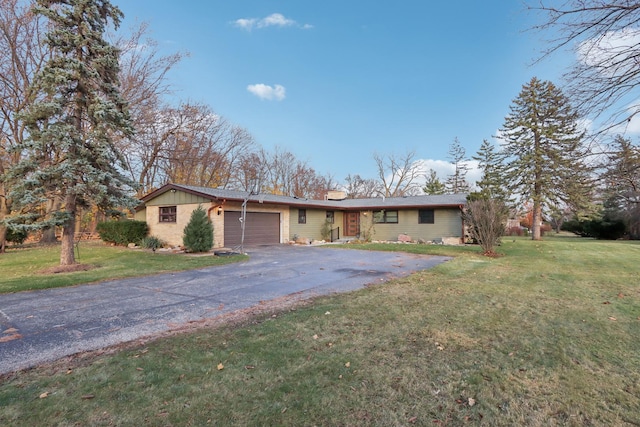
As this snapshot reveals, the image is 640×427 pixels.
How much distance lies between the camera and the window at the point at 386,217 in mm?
20369

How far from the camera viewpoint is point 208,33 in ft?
46.0

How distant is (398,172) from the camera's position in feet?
129

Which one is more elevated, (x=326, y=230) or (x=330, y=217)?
(x=330, y=217)

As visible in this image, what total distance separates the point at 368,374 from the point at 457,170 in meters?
44.7

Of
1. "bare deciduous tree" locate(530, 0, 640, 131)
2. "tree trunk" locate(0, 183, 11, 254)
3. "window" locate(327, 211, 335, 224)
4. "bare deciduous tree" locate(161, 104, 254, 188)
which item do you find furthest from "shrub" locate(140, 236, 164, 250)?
"bare deciduous tree" locate(530, 0, 640, 131)

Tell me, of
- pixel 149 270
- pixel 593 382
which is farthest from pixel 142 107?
pixel 593 382

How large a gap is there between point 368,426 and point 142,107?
21616 millimetres

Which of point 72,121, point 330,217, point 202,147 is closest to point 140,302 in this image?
point 72,121

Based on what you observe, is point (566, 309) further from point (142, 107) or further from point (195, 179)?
point (195, 179)

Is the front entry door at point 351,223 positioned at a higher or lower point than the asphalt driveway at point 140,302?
higher

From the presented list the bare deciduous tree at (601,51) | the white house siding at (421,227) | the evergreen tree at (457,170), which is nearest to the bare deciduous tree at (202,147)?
the white house siding at (421,227)

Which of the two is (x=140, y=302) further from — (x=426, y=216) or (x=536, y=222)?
(x=536, y=222)

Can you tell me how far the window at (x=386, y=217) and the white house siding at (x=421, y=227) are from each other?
21 centimetres

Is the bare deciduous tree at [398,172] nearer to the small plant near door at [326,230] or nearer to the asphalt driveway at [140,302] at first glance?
the small plant near door at [326,230]
